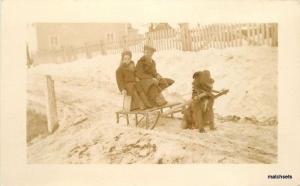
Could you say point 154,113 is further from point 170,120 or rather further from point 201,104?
point 201,104

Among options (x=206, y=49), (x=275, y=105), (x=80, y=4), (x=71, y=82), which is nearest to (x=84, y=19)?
(x=80, y=4)

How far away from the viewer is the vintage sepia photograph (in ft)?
4.73

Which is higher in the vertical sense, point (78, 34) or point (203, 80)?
point (78, 34)

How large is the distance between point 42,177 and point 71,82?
1.25 ft

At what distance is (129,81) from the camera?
146 centimetres

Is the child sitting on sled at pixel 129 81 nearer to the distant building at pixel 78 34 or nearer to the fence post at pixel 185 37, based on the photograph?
the distant building at pixel 78 34

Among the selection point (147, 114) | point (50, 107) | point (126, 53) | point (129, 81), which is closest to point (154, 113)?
point (147, 114)

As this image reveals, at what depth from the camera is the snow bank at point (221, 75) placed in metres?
1.47

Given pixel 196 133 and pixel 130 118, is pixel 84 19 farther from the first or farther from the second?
pixel 196 133

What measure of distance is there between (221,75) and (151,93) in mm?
287

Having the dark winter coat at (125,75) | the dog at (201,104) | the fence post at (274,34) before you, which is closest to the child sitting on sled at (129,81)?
the dark winter coat at (125,75)

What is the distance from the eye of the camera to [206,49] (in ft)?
4.91

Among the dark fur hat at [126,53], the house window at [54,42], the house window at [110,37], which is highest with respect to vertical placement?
the house window at [110,37]

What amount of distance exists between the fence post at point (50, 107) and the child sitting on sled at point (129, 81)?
264 mm
